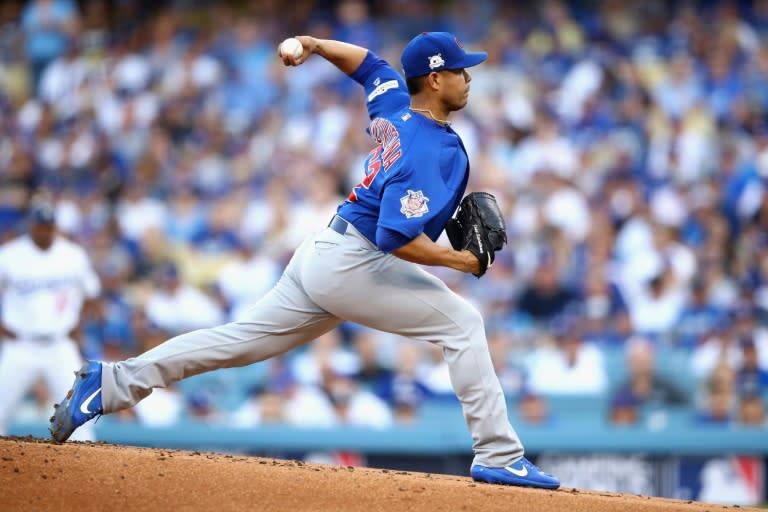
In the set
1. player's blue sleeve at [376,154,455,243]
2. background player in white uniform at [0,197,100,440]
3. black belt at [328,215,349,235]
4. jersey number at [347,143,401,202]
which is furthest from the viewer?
background player in white uniform at [0,197,100,440]

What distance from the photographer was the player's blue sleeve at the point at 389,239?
401cm

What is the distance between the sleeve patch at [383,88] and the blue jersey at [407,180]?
0.07 metres

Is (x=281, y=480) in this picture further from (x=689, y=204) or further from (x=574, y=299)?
(x=689, y=204)

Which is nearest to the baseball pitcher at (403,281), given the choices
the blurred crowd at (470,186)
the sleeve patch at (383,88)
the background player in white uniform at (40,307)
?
the sleeve patch at (383,88)

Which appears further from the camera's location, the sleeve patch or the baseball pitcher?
the sleeve patch

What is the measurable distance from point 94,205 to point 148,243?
896 mm

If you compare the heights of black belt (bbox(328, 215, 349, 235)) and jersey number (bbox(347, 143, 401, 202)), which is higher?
jersey number (bbox(347, 143, 401, 202))

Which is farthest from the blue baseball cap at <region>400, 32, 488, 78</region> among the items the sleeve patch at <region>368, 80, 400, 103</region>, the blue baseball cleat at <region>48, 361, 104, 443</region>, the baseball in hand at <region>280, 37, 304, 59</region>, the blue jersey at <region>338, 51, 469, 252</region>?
the blue baseball cleat at <region>48, 361, 104, 443</region>

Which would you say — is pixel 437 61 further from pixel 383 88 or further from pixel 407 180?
pixel 407 180

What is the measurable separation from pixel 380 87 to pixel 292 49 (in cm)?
46

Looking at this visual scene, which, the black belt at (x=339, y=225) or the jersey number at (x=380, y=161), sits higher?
the jersey number at (x=380, y=161)

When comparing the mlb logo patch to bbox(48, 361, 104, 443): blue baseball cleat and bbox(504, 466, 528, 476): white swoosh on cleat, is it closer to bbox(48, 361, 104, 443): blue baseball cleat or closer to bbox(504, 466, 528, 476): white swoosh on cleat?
bbox(504, 466, 528, 476): white swoosh on cleat

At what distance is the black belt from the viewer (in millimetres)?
4344

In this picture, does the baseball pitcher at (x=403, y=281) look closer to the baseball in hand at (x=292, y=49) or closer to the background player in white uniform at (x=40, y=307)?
the baseball in hand at (x=292, y=49)
